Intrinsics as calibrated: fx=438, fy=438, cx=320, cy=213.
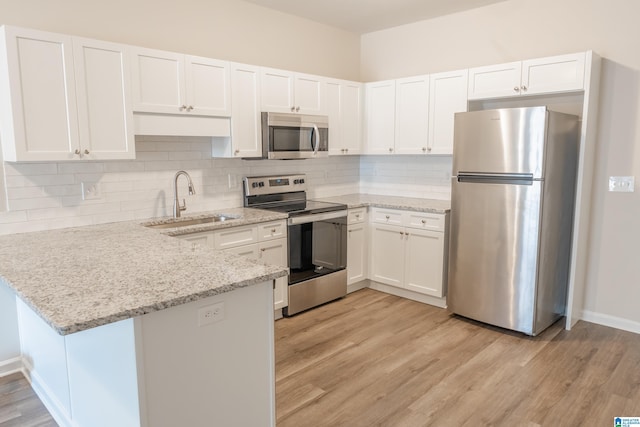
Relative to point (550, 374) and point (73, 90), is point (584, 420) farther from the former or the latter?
point (73, 90)

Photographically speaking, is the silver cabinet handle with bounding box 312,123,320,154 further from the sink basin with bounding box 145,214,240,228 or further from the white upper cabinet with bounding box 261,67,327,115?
the sink basin with bounding box 145,214,240,228

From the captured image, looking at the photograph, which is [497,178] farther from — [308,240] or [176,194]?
[176,194]

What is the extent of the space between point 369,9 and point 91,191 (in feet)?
9.94

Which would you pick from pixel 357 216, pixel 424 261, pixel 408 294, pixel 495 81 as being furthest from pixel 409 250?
pixel 495 81

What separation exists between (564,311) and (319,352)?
2.16m

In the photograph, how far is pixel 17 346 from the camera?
2.96 meters

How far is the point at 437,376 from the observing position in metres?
2.88

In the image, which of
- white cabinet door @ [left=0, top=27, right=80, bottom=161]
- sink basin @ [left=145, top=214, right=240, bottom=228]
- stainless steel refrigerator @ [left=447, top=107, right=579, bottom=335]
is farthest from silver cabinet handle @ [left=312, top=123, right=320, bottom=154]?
white cabinet door @ [left=0, top=27, right=80, bottom=161]

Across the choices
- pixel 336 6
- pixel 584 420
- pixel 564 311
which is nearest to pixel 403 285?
pixel 564 311

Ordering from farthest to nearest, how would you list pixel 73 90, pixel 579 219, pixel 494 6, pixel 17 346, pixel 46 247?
pixel 494 6, pixel 579 219, pixel 17 346, pixel 73 90, pixel 46 247

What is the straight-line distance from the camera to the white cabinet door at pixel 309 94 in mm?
4125

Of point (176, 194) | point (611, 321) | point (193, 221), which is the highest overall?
point (176, 194)

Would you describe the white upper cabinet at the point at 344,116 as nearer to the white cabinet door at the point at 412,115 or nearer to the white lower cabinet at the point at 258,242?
the white cabinet door at the point at 412,115

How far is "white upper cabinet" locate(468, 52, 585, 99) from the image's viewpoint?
11.1 ft
